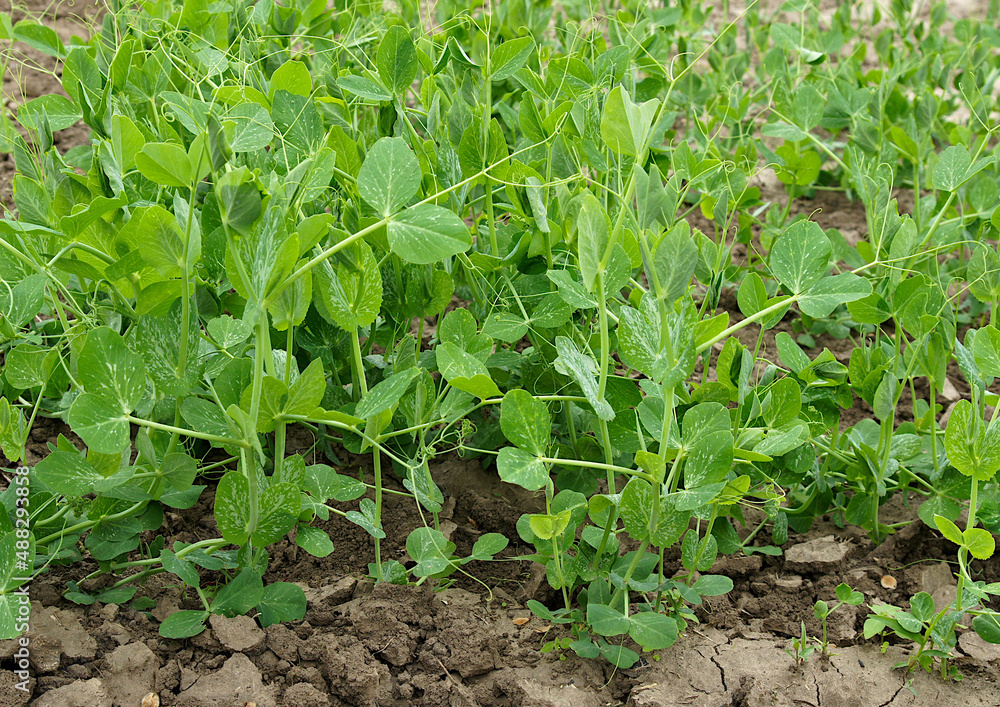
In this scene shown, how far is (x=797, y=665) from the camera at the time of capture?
109 centimetres

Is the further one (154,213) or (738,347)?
(738,347)

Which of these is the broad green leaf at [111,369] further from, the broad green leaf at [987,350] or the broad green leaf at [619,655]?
the broad green leaf at [987,350]

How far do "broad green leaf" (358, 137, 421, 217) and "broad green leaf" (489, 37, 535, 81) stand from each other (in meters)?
0.47

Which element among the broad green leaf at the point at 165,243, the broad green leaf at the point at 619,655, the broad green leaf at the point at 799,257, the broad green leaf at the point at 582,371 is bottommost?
the broad green leaf at the point at 619,655

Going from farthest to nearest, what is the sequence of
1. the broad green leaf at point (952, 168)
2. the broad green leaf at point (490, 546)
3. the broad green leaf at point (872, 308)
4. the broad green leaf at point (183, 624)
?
the broad green leaf at point (952, 168), the broad green leaf at point (872, 308), the broad green leaf at point (490, 546), the broad green leaf at point (183, 624)

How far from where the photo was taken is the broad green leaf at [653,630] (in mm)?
1014

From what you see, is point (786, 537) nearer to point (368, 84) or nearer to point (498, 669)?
point (498, 669)

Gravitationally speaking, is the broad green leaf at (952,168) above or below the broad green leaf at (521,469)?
above

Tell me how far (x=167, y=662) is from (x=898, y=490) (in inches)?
45.3

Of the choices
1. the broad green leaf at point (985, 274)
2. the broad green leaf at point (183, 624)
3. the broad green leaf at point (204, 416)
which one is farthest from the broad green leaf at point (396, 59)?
the broad green leaf at point (985, 274)

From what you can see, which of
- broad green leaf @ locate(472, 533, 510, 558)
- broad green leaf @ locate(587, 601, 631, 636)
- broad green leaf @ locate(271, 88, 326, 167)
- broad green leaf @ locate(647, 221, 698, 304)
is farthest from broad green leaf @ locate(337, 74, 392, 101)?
broad green leaf @ locate(587, 601, 631, 636)

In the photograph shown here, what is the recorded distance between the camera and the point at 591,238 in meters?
0.91

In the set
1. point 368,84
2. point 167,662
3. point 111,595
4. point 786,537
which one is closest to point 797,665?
point 786,537

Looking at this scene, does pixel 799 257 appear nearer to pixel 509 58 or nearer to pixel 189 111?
pixel 509 58
